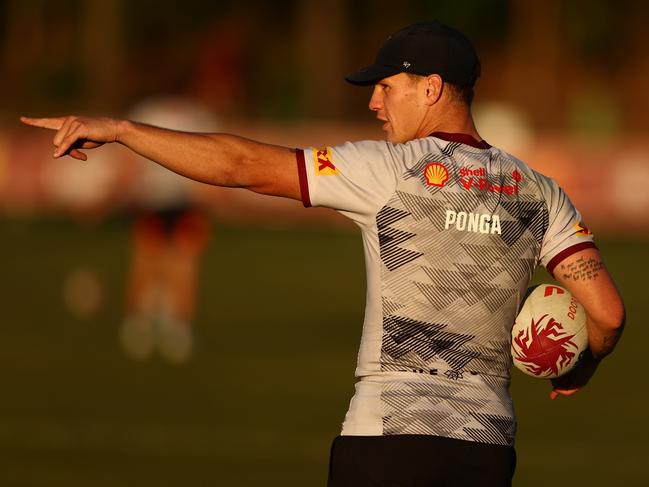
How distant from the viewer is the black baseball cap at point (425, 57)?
5094 millimetres

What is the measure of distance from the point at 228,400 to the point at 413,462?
856 centimetres

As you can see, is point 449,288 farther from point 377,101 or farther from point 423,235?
point 377,101

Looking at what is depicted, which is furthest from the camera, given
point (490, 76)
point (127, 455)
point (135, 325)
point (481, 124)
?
point (490, 76)

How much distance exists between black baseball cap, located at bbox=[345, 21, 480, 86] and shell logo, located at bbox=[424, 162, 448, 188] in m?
0.32

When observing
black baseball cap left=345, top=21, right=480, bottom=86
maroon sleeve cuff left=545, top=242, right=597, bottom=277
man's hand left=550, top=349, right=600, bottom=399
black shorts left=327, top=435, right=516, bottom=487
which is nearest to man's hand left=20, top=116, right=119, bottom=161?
black baseball cap left=345, top=21, right=480, bottom=86

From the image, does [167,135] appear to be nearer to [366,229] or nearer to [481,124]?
[366,229]

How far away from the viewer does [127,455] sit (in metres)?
10.8

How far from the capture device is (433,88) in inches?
202

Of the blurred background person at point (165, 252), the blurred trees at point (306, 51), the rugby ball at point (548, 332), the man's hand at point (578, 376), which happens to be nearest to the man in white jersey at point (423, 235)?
the rugby ball at point (548, 332)

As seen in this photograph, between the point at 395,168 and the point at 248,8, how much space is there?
70989 mm

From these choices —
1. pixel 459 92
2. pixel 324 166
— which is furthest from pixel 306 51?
pixel 324 166

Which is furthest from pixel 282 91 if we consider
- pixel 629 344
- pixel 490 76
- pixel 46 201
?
pixel 629 344

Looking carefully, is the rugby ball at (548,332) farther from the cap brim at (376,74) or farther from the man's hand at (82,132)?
the man's hand at (82,132)

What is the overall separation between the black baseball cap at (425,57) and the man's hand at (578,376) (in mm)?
1187
